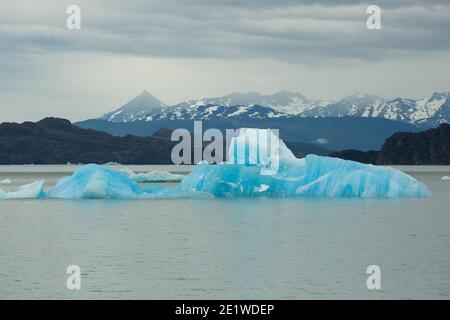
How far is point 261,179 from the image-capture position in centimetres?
6519

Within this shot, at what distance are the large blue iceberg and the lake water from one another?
7.75 feet

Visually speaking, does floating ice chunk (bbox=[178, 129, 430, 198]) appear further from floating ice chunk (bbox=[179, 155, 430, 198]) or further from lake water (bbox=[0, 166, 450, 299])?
lake water (bbox=[0, 166, 450, 299])

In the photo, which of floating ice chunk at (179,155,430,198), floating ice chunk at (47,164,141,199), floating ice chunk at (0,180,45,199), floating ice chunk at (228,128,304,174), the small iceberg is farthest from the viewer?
the small iceberg

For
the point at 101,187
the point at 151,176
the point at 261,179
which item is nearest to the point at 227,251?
the point at 101,187

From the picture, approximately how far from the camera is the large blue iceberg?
6166 centimetres

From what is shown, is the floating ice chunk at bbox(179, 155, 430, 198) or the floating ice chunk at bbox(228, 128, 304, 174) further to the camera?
the floating ice chunk at bbox(179, 155, 430, 198)

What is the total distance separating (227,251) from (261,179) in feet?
94.3

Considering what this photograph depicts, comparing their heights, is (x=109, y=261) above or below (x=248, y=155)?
below

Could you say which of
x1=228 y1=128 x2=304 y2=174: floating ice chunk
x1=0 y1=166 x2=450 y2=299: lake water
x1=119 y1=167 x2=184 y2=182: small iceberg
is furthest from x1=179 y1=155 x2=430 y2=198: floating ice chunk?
x1=119 y1=167 x2=184 y2=182: small iceberg

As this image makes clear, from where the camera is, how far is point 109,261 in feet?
110
